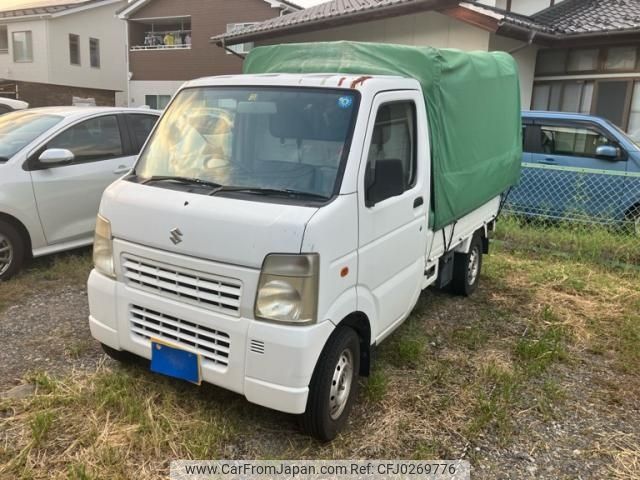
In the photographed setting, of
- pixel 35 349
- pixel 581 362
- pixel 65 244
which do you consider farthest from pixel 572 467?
pixel 65 244

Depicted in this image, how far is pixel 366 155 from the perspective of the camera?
2.87 metres

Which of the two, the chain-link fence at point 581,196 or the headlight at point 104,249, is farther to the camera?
the chain-link fence at point 581,196

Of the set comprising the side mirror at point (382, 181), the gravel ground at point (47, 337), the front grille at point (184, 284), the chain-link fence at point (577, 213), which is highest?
the side mirror at point (382, 181)

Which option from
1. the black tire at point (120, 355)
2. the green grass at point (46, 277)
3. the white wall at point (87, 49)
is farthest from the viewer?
the white wall at point (87, 49)

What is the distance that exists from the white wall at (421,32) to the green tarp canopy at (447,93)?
6.68m

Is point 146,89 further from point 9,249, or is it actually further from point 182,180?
point 182,180

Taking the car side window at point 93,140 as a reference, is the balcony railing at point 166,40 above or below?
above

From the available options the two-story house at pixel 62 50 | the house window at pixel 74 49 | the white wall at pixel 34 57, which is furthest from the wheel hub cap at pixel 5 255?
the house window at pixel 74 49

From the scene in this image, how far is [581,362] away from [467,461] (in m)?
1.70

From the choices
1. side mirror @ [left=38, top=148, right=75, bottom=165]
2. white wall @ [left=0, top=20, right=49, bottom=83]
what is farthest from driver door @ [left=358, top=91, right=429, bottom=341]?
white wall @ [left=0, top=20, right=49, bottom=83]

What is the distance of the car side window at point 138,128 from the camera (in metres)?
5.95

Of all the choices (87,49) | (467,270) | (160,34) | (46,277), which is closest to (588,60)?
(467,270)

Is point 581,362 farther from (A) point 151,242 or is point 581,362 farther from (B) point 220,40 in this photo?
(B) point 220,40

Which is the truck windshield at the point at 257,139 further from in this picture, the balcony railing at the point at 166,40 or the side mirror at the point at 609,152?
the balcony railing at the point at 166,40
